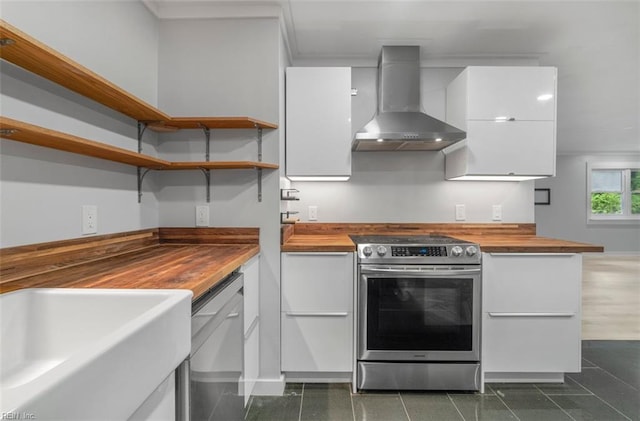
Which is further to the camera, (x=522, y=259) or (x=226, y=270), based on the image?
(x=522, y=259)

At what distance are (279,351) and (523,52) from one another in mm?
2984

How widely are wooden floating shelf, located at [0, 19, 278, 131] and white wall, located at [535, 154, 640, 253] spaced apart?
7.65 meters

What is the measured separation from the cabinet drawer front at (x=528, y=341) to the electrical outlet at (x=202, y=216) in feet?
6.28

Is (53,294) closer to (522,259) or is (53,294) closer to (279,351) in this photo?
(279,351)

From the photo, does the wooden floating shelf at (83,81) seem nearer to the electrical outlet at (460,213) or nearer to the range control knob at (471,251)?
the range control knob at (471,251)

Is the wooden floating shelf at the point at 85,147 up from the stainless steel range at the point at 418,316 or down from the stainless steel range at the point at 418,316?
up

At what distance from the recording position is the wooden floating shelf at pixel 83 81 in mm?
1017

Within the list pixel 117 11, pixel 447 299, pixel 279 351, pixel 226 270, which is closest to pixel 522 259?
pixel 447 299

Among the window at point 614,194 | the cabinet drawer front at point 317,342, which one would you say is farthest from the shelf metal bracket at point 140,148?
the window at point 614,194

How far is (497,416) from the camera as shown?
193 centimetres

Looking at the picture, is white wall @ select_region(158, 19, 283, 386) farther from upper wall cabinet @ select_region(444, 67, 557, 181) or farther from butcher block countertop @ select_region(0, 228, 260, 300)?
upper wall cabinet @ select_region(444, 67, 557, 181)

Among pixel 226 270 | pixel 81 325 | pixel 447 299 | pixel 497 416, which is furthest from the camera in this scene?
pixel 447 299

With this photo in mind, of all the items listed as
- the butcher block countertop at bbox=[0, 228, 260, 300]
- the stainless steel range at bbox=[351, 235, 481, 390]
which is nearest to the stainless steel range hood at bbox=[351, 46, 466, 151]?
the stainless steel range at bbox=[351, 235, 481, 390]

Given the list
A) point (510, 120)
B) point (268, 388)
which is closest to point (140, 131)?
point (268, 388)
